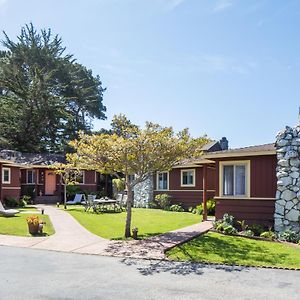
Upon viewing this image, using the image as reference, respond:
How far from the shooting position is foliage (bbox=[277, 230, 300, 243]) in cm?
1229

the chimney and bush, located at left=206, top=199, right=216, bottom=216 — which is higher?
the chimney

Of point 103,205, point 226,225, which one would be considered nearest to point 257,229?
point 226,225

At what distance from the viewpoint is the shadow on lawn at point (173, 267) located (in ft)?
26.7

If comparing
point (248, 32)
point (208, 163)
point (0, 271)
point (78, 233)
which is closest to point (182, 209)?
point (208, 163)

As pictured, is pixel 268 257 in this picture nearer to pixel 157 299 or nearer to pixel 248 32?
pixel 157 299

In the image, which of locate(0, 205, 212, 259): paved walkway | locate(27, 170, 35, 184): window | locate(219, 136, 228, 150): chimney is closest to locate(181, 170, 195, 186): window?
locate(219, 136, 228, 150): chimney

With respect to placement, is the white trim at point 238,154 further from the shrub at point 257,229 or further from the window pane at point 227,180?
the shrub at point 257,229

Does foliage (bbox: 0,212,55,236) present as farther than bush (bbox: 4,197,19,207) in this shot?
No

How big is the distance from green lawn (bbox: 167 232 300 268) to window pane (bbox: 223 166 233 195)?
284cm

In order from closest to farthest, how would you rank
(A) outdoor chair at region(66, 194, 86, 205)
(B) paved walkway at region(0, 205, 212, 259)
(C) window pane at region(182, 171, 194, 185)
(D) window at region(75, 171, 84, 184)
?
1. (B) paved walkway at region(0, 205, 212, 259)
2. (C) window pane at region(182, 171, 194, 185)
3. (D) window at region(75, 171, 84, 184)
4. (A) outdoor chair at region(66, 194, 86, 205)

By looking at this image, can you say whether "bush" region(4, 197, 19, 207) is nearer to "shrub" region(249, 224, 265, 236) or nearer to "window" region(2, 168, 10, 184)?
"window" region(2, 168, 10, 184)

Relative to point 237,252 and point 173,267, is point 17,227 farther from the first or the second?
point 237,252

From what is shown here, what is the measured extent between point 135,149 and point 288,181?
18.4ft

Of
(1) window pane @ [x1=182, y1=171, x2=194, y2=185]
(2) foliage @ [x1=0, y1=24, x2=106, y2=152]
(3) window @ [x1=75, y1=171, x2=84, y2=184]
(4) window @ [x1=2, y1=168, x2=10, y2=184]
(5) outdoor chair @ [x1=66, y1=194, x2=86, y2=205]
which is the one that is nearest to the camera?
(1) window pane @ [x1=182, y1=171, x2=194, y2=185]
